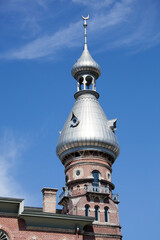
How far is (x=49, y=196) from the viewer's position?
3650 cm

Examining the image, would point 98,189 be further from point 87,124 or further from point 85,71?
point 85,71

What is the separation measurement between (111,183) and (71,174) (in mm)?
4276

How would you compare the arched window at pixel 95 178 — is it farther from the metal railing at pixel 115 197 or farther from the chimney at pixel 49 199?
the chimney at pixel 49 199

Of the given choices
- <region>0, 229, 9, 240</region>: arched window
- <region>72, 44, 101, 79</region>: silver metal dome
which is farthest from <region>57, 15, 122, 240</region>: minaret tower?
<region>0, 229, 9, 240</region>: arched window

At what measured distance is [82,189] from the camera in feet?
135

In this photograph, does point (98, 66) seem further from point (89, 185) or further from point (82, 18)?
point (89, 185)

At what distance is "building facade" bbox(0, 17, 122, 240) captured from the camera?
32.6 meters

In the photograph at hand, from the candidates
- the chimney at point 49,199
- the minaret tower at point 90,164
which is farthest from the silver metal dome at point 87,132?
the chimney at point 49,199

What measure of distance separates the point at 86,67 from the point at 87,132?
9.57m

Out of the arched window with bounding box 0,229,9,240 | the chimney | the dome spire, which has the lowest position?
the arched window with bounding box 0,229,9,240

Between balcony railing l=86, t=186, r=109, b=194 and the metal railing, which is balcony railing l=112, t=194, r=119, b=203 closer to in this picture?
the metal railing

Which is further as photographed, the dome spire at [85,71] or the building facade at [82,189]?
the dome spire at [85,71]

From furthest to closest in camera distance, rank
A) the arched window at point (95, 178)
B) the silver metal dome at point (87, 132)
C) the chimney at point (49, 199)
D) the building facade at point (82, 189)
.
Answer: the silver metal dome at point (87, 132)
the arched window at point (95, 178)
the chimney at point (49, 199)
the building facade at point (82, 189)

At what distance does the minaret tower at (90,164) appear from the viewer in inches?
1558
